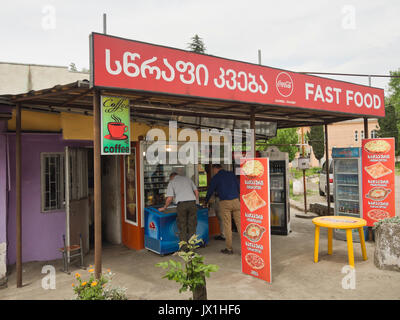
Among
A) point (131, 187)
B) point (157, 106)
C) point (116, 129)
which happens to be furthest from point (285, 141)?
point (116, 129)

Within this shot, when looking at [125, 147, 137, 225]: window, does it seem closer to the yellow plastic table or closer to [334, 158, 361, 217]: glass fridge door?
the yellow plastic table

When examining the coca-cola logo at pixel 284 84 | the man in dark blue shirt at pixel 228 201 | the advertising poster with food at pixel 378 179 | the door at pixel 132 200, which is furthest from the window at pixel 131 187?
the advertising poster with food at pixel 378 179

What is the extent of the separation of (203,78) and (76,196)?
3911 mm

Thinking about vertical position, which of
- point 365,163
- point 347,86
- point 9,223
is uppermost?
point 347,86

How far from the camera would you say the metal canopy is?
484 cm

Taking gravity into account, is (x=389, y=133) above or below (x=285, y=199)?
above

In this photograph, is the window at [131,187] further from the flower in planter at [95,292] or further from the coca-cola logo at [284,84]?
the flower in planter at [95,292]

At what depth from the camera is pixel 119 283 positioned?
550 centimetres

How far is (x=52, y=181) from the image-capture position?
277 inches

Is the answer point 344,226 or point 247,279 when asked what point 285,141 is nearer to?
point 344,226

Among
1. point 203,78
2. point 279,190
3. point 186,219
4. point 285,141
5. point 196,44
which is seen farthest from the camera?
point 196,44
